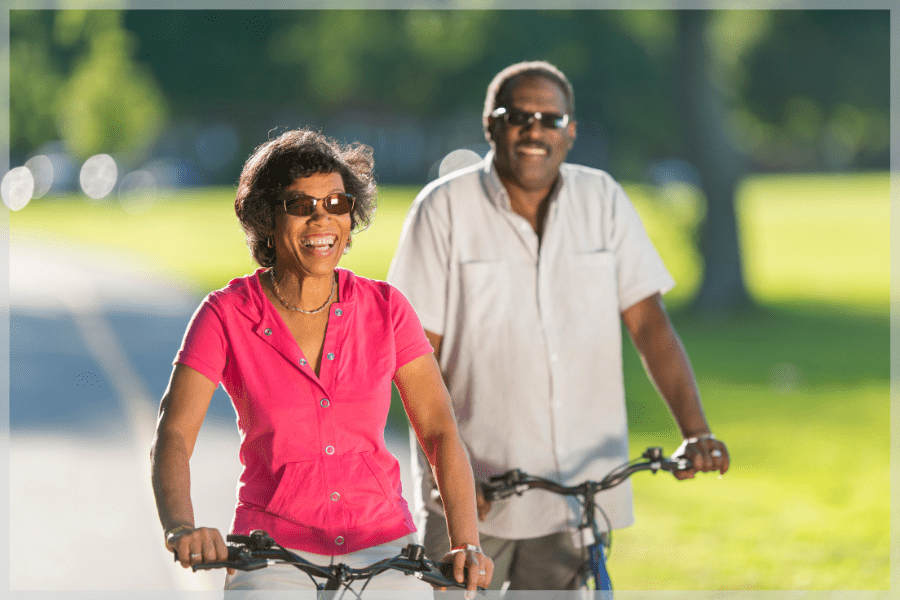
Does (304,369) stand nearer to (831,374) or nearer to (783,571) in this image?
(783,571)

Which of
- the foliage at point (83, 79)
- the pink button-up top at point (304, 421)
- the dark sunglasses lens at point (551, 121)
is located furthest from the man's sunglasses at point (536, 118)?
the foliage at point (83, 79)

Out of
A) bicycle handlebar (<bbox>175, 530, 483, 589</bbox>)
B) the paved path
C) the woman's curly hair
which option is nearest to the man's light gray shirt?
the woman's curly hair

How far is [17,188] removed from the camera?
47.5m

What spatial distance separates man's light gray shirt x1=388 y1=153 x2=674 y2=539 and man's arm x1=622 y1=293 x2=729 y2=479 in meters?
0.07

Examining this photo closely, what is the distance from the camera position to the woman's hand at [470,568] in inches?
116

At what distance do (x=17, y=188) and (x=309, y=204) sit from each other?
4765 centimetres

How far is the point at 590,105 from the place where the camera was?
1131 inches

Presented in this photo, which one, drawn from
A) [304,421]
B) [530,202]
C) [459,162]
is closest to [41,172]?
[459,162]

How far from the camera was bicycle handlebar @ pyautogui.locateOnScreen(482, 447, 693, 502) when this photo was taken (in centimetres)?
375

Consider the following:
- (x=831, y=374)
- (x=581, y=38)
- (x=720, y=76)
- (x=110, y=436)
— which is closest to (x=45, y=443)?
(x=110, y=436)

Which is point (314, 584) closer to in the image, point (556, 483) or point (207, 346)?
point (207, 346)

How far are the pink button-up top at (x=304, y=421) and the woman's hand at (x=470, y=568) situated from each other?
18cm

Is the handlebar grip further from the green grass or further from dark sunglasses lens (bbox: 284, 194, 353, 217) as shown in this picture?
the green grass

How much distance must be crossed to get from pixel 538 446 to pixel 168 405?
1.48 metres
